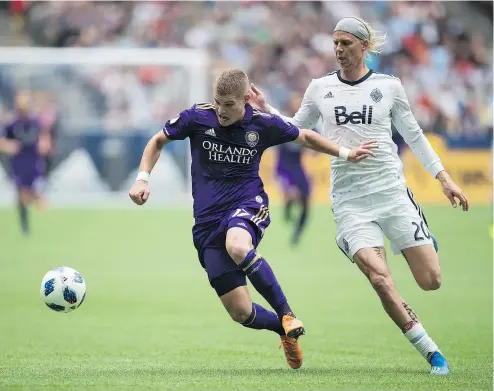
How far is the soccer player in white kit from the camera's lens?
8.14m

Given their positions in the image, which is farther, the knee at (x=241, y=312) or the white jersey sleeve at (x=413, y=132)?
the white jersey sleeve at (x=413, y=132)

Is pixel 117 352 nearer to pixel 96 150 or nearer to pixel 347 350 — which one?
pixel 347 350

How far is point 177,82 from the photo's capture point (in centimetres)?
2878

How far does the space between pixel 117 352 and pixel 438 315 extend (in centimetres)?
433

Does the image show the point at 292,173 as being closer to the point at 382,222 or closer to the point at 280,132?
the point at 382,222

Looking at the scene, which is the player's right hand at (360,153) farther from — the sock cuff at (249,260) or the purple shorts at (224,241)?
the sock cuff at (249,260)

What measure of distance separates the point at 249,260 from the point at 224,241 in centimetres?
42

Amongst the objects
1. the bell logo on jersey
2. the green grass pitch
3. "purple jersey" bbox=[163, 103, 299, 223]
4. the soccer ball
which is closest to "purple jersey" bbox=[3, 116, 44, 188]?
the green grass pitch

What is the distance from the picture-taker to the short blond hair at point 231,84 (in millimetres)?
7762

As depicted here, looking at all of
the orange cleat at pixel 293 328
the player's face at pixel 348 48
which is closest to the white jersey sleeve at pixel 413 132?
the player's face at pixel 348 48

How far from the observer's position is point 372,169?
8398 millimetres

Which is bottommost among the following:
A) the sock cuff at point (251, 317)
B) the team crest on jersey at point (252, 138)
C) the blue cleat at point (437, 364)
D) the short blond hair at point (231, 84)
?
the blue cleat at point (437, 364)

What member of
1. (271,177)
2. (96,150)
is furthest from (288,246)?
(96,150)

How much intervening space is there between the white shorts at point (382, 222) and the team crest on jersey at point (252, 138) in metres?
0.91
